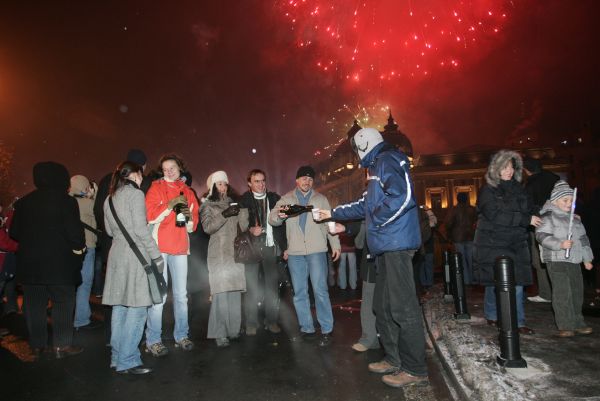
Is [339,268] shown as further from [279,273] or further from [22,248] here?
[22,248]

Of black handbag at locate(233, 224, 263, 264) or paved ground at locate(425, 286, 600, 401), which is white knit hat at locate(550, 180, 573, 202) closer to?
paved ground at locate(425, 286, 600, 401)

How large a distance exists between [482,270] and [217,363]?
368 cm

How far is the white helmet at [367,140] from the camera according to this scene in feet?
14.4

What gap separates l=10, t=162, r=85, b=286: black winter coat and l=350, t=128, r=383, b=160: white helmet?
389cm

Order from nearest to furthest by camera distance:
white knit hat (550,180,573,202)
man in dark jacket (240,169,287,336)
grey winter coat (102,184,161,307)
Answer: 1. grey winter coat (102,184,161,307)
2. white knit hat (550,180,573,202)
3. man in dark jacket (240,169,287,336)

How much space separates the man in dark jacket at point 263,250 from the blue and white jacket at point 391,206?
2239 millimetres

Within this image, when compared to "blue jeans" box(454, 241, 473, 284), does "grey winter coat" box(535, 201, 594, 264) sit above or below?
above

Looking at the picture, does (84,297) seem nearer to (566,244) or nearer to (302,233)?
(302,233)

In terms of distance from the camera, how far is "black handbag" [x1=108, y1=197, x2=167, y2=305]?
14.7ft

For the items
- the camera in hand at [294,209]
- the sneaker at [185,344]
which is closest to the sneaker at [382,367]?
the camera in hand at [294,209]

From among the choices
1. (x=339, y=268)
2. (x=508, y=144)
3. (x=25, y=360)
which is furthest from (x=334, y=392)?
(x=508, y=144)

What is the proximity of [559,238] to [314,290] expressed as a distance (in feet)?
10.8

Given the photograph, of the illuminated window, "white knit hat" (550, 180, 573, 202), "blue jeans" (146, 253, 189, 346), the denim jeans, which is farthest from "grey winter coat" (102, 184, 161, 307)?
the illuminated window

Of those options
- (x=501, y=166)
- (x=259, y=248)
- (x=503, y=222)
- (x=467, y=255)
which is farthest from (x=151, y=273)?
(x=467, y=255)
